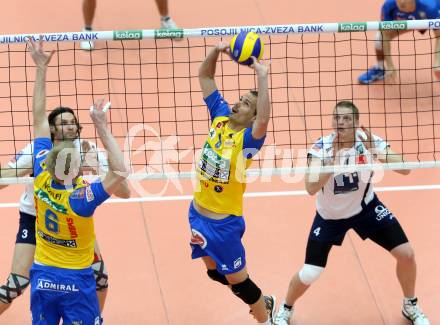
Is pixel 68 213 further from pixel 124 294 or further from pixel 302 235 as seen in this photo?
pixel 302 235

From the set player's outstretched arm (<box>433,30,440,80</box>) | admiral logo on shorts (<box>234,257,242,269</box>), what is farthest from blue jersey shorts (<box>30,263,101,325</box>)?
player's outstretched arm (<box>433,30,440,80</box>)

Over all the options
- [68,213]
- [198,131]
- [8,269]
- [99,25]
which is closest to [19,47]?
[99,25]

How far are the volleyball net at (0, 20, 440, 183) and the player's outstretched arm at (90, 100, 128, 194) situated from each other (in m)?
3.18

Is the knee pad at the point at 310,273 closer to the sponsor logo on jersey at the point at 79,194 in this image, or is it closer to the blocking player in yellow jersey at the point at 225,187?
the blocking player in yellow jersey at the point at 225,187

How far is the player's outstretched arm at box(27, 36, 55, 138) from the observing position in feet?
22.0

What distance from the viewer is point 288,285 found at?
8219mm

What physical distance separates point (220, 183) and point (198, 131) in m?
3.46

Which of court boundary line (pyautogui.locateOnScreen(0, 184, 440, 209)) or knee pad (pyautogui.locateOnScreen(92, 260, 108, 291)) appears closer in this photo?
knee pad (pyautogui.locateOnScreen(92, 260, 108, 291))

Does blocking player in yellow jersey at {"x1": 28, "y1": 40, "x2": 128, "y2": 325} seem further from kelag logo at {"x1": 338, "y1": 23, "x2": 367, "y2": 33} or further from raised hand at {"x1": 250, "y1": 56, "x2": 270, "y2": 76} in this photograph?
kelag logo at {"x1": 338, "y1": 23, "x2": 367, "y2": 33}

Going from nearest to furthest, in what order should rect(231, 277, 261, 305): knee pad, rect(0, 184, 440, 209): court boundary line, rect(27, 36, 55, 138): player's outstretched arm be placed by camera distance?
rect(27, 36, 55, 138): player's outstretched arm
rect(231, 277, 261, 305): knee pad
rect(0, 184, 440, 209): court boundary line

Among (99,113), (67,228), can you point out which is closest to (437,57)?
(99,113)

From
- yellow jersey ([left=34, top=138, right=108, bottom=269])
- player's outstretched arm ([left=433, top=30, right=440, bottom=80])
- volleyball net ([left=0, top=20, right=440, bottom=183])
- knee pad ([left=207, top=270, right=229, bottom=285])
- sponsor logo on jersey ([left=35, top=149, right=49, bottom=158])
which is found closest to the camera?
yellow jersey ([left=34, top=138, right=108, bottom=269])

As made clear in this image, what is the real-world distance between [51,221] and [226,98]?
195 inches

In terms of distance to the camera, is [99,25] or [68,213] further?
[99,25]
